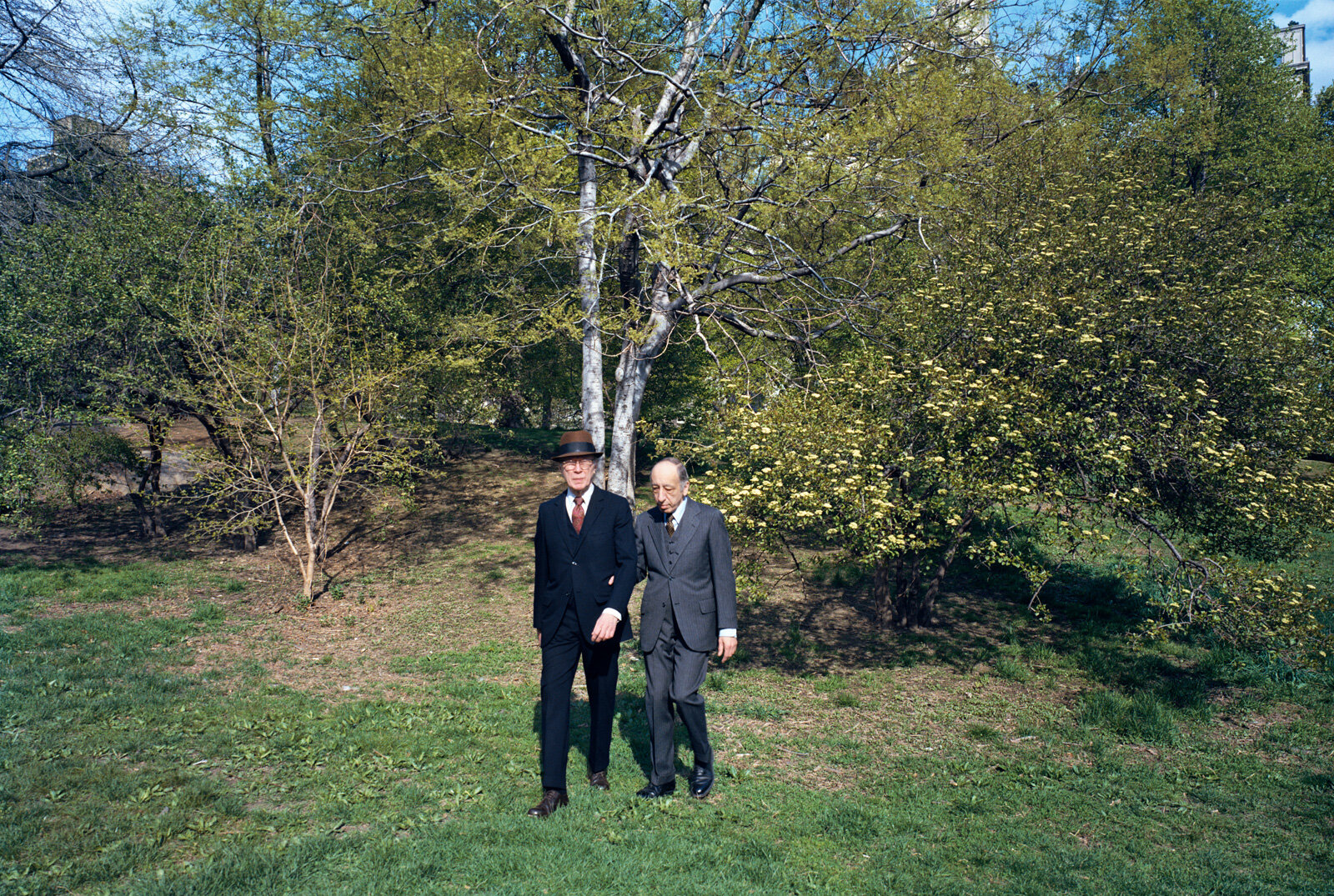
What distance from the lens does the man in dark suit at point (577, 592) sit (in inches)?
178

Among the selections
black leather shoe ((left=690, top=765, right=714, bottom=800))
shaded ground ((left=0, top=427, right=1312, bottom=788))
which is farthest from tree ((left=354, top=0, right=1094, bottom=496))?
black leather shoe ((left=690, top=765, right=714, bottom=800))

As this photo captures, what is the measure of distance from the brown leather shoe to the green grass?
0.24 feet

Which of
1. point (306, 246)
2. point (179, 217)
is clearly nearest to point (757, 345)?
point (306, 246)

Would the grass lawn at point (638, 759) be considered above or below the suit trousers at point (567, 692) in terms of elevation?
below

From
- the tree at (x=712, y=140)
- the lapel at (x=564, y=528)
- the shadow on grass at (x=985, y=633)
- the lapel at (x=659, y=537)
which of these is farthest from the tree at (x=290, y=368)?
the lapel at (x=659, y=537)

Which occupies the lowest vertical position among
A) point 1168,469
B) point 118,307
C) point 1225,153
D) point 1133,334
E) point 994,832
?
point 994,832

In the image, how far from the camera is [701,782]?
15.7 feet

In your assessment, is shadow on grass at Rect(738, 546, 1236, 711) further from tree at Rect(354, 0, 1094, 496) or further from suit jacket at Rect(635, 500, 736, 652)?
suit jacket at Rect(635, 500, 736, 652)

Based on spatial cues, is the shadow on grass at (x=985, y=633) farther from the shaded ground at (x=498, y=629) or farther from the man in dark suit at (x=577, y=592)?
the man in dark suit at (x=577, y=592)

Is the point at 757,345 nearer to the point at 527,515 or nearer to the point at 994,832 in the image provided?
the point at 527,515

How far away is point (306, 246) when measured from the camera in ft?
38.3

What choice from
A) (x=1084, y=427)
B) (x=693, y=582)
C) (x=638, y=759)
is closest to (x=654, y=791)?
(x=638, y=759)

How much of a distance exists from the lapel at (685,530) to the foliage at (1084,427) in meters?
2.14

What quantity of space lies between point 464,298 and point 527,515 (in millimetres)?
4431
